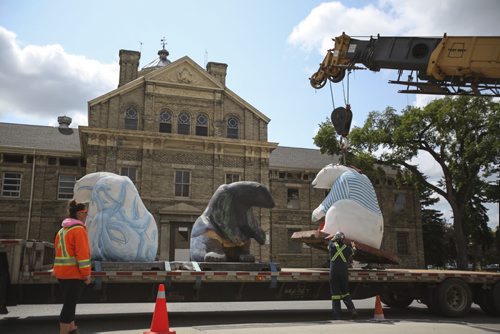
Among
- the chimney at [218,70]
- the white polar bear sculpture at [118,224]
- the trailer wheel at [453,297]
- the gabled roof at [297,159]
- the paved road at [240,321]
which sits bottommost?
the paved road at [240,321]

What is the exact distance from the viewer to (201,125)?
27250 mm

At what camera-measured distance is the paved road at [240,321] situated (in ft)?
23.2

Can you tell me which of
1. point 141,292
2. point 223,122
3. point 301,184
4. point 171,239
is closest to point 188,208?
point 171,239

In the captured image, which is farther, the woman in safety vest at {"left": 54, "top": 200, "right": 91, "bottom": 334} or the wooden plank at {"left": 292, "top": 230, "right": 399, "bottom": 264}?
the wooden plank at {"left": 292, "top": 230, "right": 399, "bottom": 264}

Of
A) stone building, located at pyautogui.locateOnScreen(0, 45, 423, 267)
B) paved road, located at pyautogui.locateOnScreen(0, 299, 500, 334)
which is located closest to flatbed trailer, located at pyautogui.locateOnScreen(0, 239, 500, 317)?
paved road, located at pyautogui.locateOnScreen(0, 299, 500, 334)

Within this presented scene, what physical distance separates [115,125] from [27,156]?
6035 millimetres

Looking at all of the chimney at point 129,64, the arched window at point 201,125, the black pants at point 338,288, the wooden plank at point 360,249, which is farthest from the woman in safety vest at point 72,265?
the chimney at point 129,64

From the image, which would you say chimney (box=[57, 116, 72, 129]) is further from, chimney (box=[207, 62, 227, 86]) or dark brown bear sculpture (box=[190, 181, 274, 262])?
dark brown bear sculpture (box=[190, 181, 274, 262])

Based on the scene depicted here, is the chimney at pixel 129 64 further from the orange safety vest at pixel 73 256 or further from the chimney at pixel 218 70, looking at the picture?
the orange safety vest at pixel 73 256

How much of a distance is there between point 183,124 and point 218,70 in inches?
236

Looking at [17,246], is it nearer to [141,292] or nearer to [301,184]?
[141,292]

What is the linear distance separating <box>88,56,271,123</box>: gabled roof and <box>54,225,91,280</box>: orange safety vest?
21.3 meters

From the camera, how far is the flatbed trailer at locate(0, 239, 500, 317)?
310 inches

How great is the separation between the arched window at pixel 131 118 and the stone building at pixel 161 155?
55mm
